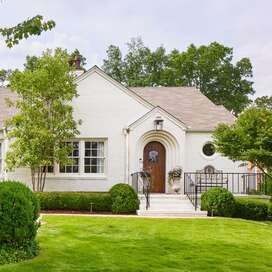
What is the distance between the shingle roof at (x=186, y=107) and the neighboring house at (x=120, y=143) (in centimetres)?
56

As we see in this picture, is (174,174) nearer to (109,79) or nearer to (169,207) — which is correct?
(169,207)

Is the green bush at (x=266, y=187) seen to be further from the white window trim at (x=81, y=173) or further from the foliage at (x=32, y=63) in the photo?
the foliage at (x=32, y=63)

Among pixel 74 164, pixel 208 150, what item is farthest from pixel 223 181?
pixel 74 164

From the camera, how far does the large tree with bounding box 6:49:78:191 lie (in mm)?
21156

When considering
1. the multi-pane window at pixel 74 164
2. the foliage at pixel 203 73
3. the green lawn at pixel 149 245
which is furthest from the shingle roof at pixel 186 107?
the foliage at pixel 203 73

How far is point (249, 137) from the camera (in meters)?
19.6

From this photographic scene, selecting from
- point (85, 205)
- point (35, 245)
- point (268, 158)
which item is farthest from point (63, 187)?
point (35, 245)

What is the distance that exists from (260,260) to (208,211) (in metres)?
8.56

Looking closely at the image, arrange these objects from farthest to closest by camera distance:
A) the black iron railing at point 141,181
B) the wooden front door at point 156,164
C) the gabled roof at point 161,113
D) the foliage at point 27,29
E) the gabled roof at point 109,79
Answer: the wooden front door at point 156,164 < the gabled roof at point 109,79 < the gabled roof at point 161,113 < the black iron railing at point 141,181 < the foliage at point 27,29

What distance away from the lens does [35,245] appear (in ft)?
33.5

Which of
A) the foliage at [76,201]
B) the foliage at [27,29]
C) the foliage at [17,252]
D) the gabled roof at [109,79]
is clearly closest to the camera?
the foliage at [27,29]

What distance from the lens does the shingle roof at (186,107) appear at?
24375 millimetres

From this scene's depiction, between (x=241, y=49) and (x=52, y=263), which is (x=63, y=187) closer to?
(x=52, y=263)

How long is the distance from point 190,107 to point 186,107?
0.20m
